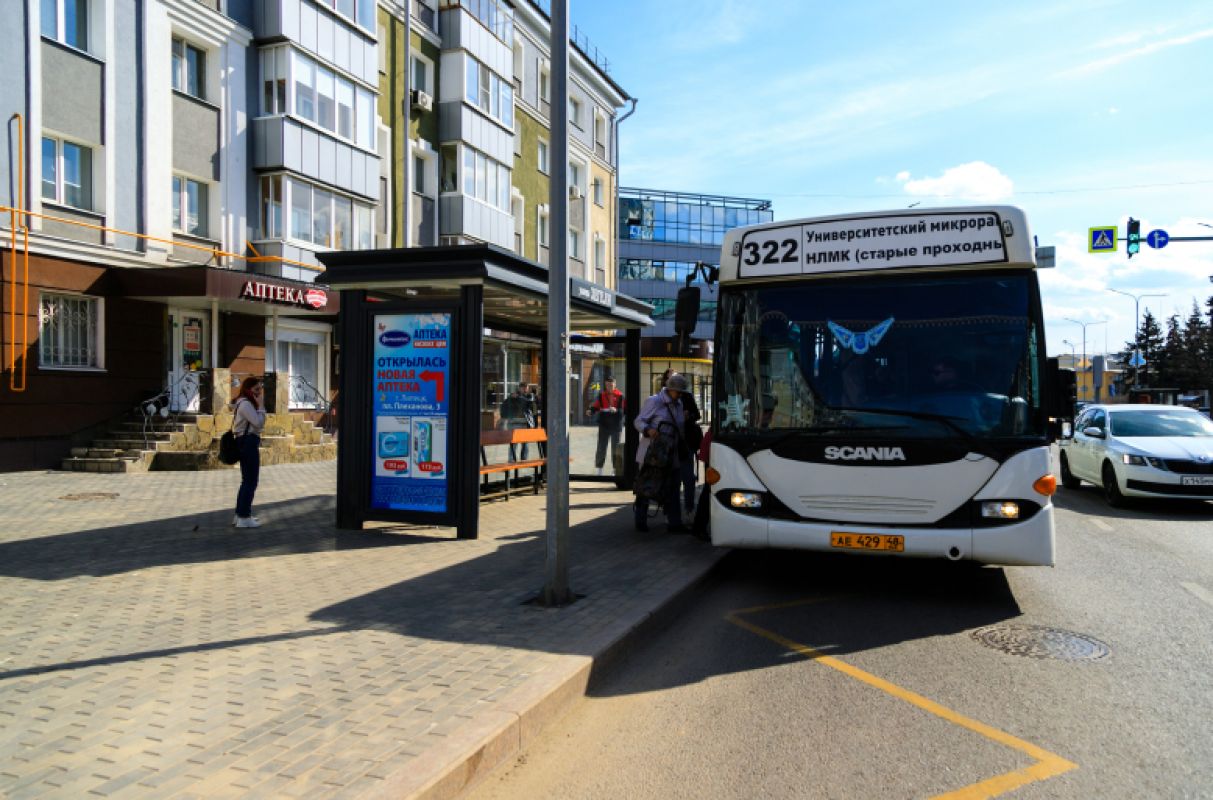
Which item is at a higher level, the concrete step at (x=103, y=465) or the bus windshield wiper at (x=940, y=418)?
the bus windshield wiper at (x=940, y=418)

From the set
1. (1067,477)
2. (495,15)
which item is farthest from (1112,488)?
(495,15)

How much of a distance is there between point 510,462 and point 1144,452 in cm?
909

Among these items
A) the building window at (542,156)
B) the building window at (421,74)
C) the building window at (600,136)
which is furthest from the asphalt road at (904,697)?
the building window at (600,136)

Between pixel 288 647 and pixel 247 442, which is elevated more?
pixel 247 442

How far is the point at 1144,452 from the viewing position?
12.1 m

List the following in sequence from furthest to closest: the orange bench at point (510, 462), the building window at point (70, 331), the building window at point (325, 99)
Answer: the building window at point (325, 99) < the building window at point (70, 331) < the orange bench at point (510, 462)

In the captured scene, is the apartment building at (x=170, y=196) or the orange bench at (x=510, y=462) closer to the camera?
the orange bench at (x=510, y=462)

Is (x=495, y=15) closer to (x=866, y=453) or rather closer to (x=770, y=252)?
(x=770, y=252)

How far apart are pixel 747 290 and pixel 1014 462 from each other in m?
2.49

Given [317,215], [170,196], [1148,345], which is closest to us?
[170,196]

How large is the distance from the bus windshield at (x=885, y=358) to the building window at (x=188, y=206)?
1556cm

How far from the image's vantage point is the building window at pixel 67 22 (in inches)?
609

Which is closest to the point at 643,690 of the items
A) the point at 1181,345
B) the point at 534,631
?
the point at 534,631

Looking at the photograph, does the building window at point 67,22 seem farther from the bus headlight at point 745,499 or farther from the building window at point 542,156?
the building window at point 542,156
